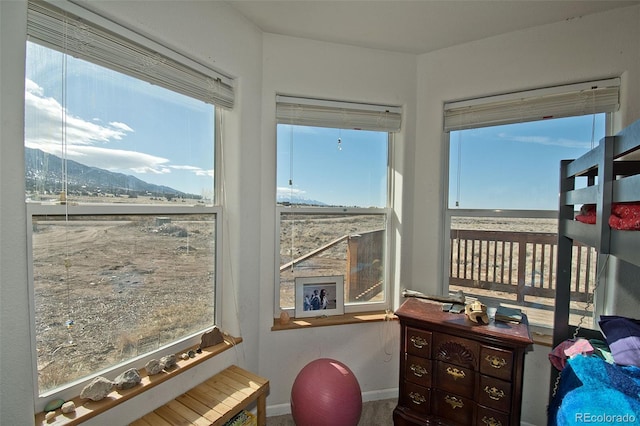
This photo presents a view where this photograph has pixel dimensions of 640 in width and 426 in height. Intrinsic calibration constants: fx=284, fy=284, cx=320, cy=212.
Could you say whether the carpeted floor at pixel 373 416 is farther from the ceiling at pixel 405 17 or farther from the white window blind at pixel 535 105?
the ceiling at pixel 405 17

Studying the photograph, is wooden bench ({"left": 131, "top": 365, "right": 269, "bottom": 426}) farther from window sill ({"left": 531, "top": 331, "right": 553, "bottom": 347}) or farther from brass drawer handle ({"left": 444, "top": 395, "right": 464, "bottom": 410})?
window sill ({"left": 531, "top": 331, "right": 553, "bottom": 347})

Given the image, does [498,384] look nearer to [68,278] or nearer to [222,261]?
[222,261]

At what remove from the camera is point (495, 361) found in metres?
1.46

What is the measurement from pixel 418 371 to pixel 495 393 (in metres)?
0.38

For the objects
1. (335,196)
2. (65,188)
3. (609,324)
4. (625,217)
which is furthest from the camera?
(335,196)

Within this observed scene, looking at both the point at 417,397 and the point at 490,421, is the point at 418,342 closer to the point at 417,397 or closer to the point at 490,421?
the point at 417,397

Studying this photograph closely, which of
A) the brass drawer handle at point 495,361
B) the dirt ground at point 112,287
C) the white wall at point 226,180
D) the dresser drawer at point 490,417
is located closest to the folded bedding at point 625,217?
the brass drawer handle at point 495,361

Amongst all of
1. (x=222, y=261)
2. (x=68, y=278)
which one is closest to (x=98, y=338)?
(x=68, y=278)

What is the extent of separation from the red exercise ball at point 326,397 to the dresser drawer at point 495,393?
0.65 metres

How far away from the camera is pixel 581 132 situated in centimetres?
170

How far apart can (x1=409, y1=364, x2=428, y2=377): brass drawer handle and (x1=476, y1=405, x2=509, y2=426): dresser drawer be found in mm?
298

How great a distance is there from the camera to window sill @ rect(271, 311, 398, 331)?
6.12ft

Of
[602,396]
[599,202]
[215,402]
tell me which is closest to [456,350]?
[602,396]

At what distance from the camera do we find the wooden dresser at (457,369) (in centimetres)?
143
